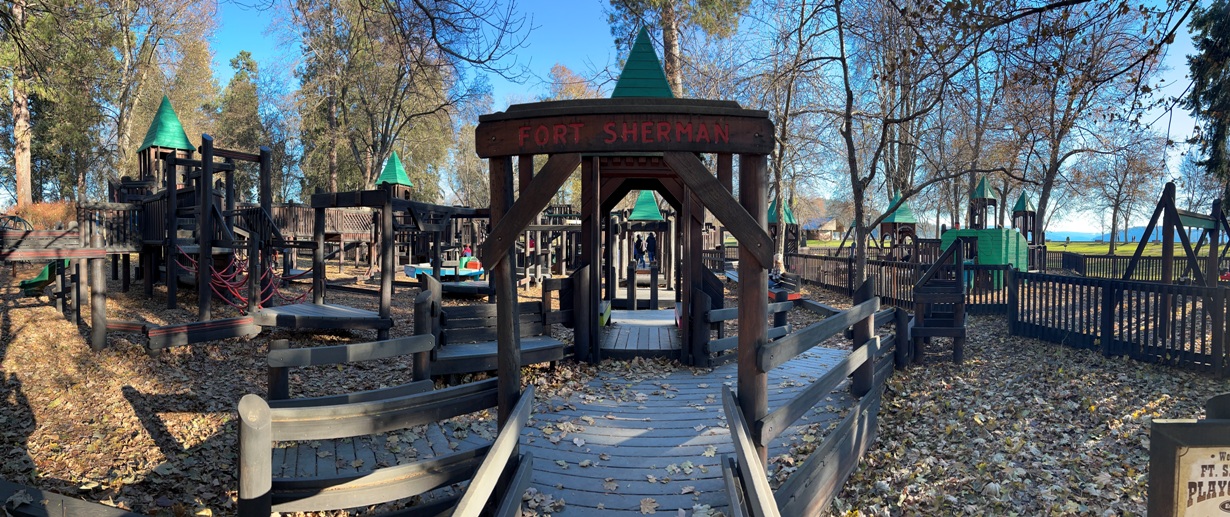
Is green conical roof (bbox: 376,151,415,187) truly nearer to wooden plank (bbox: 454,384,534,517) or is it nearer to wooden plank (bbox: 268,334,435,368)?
wooden plank (bbox: 268,334,435,368)

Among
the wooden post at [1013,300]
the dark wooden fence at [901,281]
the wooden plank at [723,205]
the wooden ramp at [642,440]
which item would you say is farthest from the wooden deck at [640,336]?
the wooden post at [1013,300]

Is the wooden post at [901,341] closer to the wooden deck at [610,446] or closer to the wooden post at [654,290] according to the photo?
the wooden deck at [610,446]

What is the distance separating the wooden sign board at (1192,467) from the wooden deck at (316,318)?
990 centimetres

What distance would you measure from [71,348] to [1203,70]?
618 inches

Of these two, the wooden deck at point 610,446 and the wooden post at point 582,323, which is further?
the wooden post at point 582,323

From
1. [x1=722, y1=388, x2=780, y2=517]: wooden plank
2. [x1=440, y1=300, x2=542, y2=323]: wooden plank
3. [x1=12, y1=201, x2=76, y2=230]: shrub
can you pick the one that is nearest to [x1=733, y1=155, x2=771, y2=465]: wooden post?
[x1=722, y1=388, x2=780, y2=517]: wooden plank

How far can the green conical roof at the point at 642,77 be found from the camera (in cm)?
1022

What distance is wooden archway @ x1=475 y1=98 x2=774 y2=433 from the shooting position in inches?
164

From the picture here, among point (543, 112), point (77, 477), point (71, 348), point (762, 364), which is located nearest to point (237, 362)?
point (71, 348)

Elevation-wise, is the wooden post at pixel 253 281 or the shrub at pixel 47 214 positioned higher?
the shrub at pixel 47 214

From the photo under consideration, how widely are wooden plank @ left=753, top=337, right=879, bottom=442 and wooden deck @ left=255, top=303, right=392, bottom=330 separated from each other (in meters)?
7.57

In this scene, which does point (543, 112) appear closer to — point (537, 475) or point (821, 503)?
point (537, 475)

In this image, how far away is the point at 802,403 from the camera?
4.78 metres

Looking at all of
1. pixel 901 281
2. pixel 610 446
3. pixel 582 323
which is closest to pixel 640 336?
pixel 582 323
